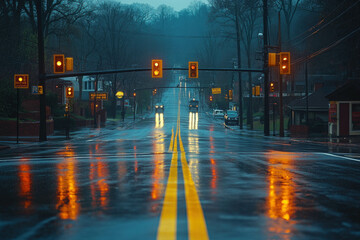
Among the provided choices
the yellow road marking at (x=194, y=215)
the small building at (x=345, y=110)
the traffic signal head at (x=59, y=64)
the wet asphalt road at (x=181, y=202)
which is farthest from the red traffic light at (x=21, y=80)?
the yellow road marking at (x=194, y=215)

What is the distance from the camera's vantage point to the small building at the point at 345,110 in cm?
3997

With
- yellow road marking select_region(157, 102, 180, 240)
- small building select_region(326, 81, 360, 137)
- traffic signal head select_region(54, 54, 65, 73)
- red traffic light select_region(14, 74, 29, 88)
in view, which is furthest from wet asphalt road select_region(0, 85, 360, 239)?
small building select_region(326, 81, 360, 137)

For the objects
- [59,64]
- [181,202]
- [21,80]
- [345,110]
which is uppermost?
[59,64]

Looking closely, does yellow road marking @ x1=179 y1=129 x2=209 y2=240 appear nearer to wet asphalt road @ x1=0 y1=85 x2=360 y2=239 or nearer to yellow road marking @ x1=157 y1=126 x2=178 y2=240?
wet asphalt road @ x1=0 y1=85 x2=360 y2=239

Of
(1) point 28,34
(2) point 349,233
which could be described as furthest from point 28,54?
(2) point 349,233

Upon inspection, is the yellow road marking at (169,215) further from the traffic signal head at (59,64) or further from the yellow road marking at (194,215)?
the traffic signal head at (59,64)

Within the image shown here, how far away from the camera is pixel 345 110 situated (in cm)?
4028

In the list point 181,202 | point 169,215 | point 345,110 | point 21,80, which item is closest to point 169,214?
point 169,215

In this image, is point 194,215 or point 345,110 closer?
point 194,215

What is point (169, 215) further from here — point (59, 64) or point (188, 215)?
point (59, 64)

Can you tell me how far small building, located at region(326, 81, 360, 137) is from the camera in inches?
1574

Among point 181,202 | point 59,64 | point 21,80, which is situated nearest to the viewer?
point 181,202

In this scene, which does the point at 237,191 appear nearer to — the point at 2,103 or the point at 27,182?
the point at 27,182

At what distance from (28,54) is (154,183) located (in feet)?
165
